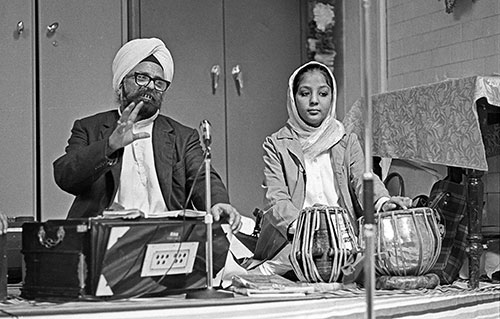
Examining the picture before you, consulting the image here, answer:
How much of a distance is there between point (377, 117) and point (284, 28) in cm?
173

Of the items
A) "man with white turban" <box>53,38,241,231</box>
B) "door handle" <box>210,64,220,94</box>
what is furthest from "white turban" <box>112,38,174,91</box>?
"door handle" <box>210,64,220,94</box>

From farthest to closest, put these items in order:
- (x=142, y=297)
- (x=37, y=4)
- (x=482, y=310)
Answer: (x=37, y=4) < (x=482, y=310) < (x=142, y=297)

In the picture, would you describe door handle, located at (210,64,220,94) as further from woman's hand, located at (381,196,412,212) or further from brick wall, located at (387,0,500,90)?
woman's hand, located at (381,196,412,212)

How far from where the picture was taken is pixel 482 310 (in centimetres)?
308

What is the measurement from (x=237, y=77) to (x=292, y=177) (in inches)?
95.9

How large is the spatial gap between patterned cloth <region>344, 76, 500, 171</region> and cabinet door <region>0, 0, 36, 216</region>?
178cm

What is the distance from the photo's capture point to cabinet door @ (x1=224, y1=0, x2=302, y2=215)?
5824 millimetres

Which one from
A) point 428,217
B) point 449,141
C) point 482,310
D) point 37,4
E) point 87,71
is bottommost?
point 482,310

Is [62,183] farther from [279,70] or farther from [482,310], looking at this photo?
[279,70]

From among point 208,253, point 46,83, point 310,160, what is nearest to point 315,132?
point 310,160

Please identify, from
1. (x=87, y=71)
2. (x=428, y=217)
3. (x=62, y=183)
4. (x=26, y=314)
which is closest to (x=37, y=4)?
(x=87, y=71)

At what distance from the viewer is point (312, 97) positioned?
3504 mm

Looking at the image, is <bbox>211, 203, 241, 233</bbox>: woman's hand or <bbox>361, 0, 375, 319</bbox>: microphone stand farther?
<bbox>211, 203, 241, 233</bbox>: woman's hand

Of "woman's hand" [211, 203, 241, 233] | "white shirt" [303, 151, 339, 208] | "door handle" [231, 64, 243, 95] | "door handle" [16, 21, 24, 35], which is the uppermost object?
"door handle" [16, 21, 24, 35]
